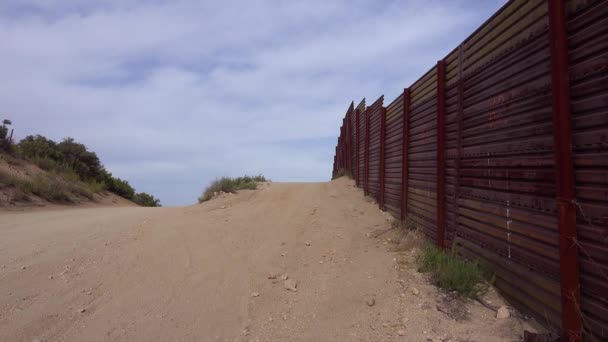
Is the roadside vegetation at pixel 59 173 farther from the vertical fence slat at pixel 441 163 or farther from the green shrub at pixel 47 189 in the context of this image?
the vertical fence slat at pixel 441 163

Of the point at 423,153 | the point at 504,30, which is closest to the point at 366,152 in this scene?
the point at 423,153

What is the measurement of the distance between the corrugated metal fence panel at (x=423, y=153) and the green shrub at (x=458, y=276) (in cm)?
105

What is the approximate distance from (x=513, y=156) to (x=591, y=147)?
0.95 metres

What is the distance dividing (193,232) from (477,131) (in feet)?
16.5

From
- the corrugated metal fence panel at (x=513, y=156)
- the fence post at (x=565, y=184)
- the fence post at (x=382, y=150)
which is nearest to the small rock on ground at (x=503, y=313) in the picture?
the corrugated metal fence panel at (x=513, y=156)

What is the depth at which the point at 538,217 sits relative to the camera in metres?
3.03

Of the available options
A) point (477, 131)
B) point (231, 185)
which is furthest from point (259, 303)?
point (231, 185)

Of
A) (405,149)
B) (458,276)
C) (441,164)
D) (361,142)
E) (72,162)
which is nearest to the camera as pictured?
(458,276)

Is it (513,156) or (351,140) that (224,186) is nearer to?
(351,140)

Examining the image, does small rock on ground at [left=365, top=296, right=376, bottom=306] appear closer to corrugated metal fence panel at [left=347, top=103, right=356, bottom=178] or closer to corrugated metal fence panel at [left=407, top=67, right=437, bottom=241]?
corrugated metal fence panel at [left=407, top=67, right=437, bottom=241]

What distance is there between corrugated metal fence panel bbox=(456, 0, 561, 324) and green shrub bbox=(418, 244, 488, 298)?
0.58ft

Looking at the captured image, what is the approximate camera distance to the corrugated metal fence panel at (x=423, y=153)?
5.35m

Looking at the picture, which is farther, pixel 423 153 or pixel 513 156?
pixel 423 153

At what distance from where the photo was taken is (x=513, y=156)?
3.40 m
